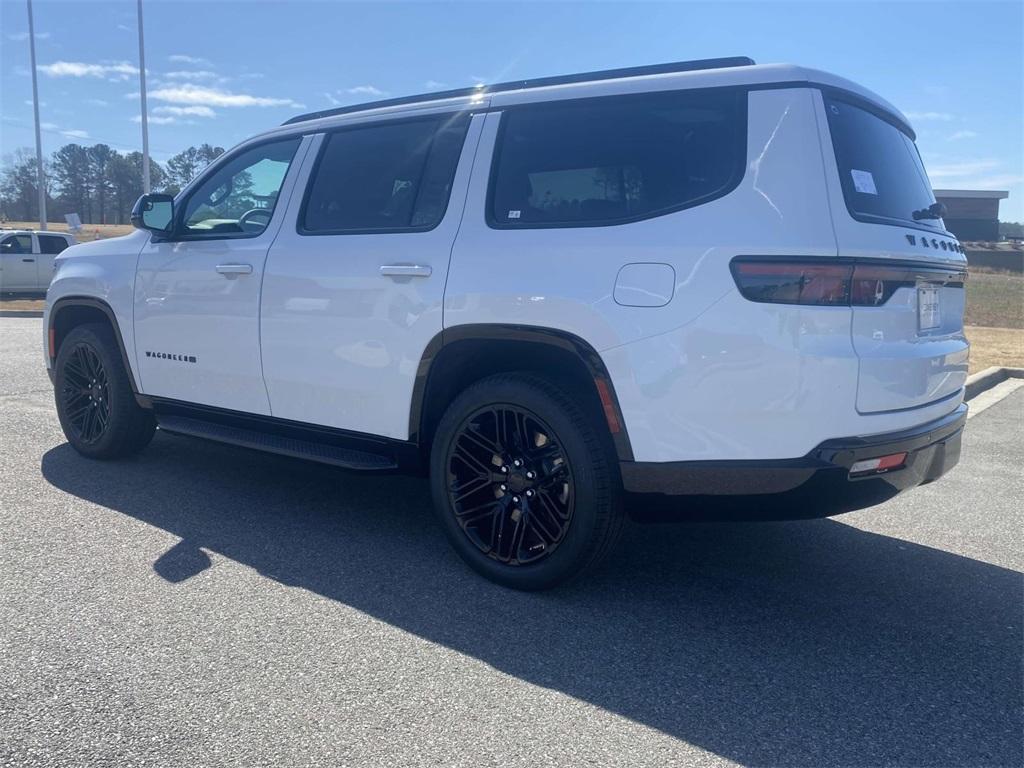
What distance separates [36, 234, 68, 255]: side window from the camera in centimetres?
2170

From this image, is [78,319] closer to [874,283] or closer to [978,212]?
[874,283]

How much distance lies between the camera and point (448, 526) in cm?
391

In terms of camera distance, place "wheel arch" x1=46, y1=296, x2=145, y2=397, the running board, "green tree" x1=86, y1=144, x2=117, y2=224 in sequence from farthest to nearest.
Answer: "green tree" x1=86, y1=144, x2=117, y2=224 < "wheel arch" x1=46, y1=296, x2=145, y2=397 < the running board

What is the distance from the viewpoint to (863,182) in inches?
128

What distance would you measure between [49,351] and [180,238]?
1550 millimetres

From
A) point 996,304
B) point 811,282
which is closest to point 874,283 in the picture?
point 811,282

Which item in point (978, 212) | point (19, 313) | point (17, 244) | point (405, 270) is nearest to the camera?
point (405, 270)

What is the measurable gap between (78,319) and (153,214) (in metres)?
1.24

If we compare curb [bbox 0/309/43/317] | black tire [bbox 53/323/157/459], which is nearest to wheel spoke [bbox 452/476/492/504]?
black tire [bbox 53/323/157/459]

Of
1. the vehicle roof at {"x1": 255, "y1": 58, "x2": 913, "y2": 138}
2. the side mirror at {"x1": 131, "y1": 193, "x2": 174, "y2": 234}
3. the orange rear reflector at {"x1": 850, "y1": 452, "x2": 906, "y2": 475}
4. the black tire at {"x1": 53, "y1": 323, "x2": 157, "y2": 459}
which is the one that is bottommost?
the black tire at {"x1": 53, "y1": 323, "x2": 157, "y2": 459}

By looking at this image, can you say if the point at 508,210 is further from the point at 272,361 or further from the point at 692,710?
the point at 692,710

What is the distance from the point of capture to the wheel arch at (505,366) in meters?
3.36

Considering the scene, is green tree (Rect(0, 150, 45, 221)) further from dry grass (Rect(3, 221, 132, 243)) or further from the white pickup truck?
the white pickup truck

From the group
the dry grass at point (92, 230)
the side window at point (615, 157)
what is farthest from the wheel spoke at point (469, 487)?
the dry grass at point (92, 230)
